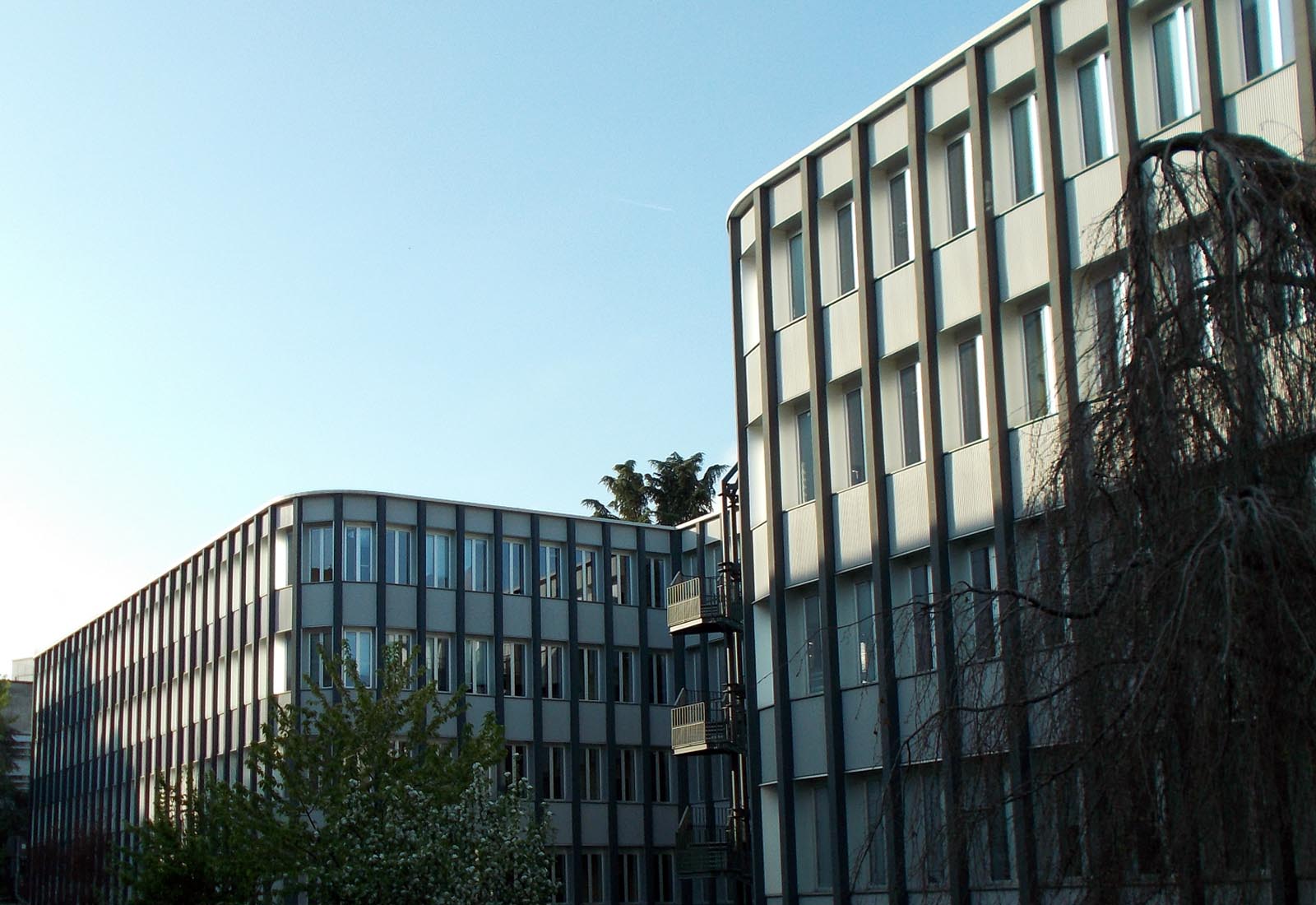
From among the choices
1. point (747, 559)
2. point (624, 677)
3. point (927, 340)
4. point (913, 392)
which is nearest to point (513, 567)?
point (624, 677)

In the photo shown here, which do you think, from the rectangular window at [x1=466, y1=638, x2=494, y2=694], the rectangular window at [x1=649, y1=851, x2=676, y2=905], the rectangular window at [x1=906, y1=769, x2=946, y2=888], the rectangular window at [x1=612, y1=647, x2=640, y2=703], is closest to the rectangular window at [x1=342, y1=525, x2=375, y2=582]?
the rectangular window at [x1=466, y1=638, x2=494, y2=694]

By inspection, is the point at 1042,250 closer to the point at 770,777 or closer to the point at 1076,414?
the point at 770,777

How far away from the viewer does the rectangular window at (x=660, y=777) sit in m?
58.0

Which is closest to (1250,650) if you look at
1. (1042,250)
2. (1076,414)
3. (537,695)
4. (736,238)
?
(1076,414)

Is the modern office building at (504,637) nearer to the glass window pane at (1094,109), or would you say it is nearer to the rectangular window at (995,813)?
the glass window pane at (1094,109)

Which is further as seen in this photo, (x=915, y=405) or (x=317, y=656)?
(x=317, y=656)

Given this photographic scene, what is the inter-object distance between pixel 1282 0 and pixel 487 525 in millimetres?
37163

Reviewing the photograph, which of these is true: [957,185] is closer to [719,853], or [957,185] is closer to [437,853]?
[437,853]

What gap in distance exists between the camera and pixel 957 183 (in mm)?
29484

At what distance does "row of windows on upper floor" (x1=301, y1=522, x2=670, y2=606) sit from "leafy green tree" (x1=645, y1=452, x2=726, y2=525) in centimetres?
3044

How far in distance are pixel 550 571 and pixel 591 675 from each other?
11.8 feet

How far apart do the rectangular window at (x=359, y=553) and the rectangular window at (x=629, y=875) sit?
1202 cm

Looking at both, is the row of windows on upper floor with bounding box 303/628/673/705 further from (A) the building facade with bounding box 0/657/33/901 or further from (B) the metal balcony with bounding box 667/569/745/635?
(A) the building facade with bounding box 0/657/33/901

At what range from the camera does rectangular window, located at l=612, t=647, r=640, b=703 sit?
5834 cm
